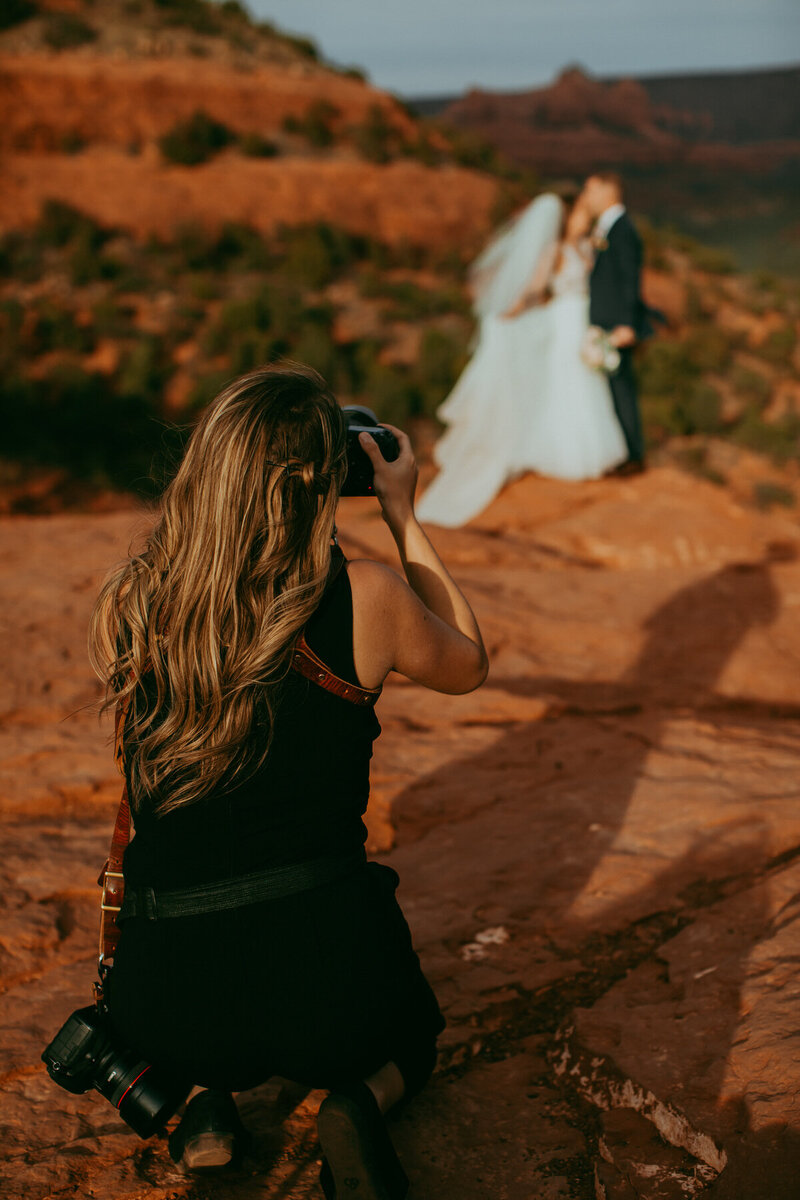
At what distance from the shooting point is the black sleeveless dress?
147cm

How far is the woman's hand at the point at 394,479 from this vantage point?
1688 mm

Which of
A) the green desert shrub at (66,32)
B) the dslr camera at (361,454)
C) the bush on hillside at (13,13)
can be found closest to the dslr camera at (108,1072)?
the dslr camera at (361,454)

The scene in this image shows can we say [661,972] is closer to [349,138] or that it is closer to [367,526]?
[367,526]

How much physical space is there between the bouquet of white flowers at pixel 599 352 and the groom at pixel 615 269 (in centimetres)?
5

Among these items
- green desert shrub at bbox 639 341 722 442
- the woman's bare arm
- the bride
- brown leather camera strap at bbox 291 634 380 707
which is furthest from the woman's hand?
green desert shrub at bbox 639 341 722 442

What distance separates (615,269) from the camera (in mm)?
6332

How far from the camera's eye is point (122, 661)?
1564mm

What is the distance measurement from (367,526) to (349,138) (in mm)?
18233

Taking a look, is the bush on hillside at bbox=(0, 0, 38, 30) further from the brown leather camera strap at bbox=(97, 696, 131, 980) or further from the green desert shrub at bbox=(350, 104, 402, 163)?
the brown leather camera strap at bbox=(97, 696, 131, 980)

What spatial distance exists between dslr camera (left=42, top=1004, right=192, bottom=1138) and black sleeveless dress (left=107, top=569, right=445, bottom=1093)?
0.03 m

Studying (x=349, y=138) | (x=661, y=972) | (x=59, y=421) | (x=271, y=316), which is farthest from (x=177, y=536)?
(x=349, y=138)

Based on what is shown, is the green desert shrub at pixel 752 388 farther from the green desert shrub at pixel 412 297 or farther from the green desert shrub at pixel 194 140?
the green desert shrub at pixel 194 140

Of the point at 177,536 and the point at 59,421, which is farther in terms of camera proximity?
the point at 59,421

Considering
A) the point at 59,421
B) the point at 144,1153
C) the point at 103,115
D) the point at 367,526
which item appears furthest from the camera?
the point at 103,115
